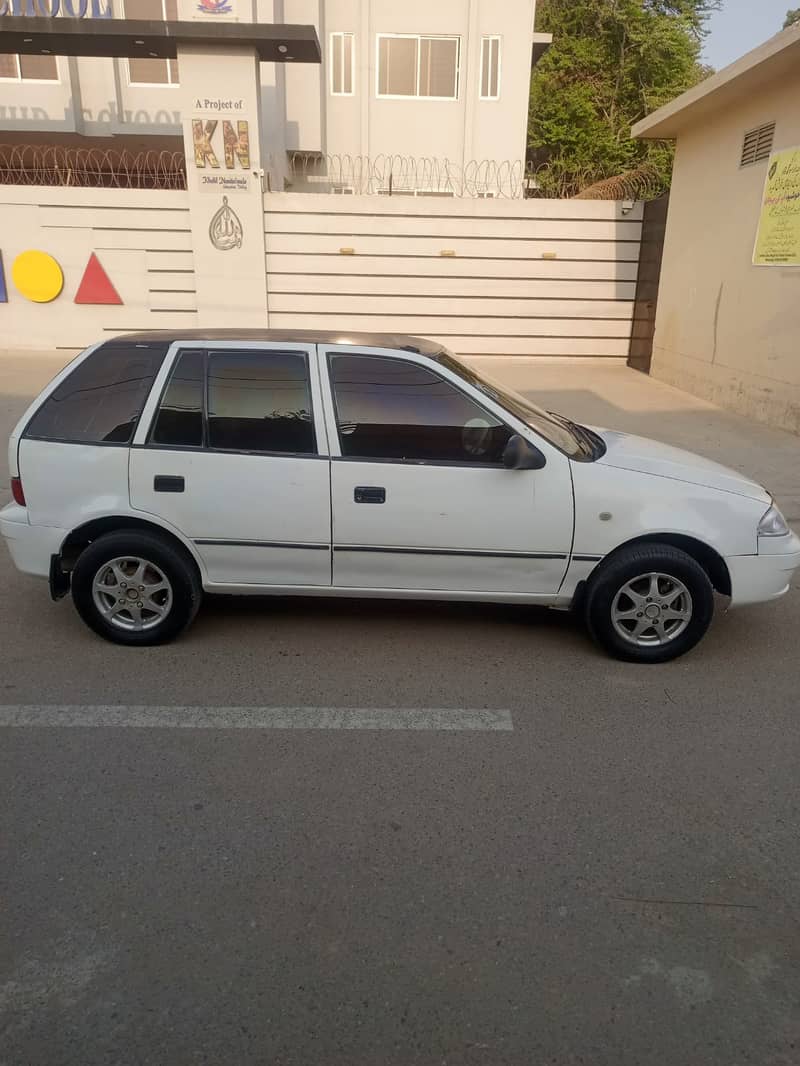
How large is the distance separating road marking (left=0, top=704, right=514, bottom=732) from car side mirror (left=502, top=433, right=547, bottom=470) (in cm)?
122

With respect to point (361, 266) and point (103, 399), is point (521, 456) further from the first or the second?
point (361, 266)

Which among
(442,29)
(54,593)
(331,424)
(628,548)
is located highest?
(442,29)

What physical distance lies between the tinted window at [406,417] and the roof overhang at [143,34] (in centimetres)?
1075

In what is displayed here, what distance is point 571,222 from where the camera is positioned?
14453 mm

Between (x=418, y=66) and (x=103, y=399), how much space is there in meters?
20.1

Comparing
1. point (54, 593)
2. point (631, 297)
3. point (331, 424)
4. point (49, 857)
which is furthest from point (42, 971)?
point (631, 297)

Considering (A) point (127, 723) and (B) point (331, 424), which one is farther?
(B) point (331, 424)

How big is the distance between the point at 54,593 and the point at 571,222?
42.0 ft

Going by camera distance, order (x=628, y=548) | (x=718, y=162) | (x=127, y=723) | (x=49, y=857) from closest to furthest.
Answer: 1. (x=49, y=857)
2. (x=127, y=723)
3. (x=628, y=548)
4. (x=718, y=162)

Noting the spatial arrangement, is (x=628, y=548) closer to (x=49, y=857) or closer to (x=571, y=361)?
(x=49, y=857)

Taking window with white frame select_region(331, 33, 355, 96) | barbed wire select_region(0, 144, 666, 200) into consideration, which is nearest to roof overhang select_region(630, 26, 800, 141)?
barbed wire select_region(0, 144, 666, 200)

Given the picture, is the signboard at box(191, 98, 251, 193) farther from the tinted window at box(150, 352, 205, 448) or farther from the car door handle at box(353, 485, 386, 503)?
the car door handle at box(353, 485, 386, 503)

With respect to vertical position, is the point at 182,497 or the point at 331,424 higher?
the point at 331,424

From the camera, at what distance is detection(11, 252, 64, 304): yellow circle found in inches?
558
